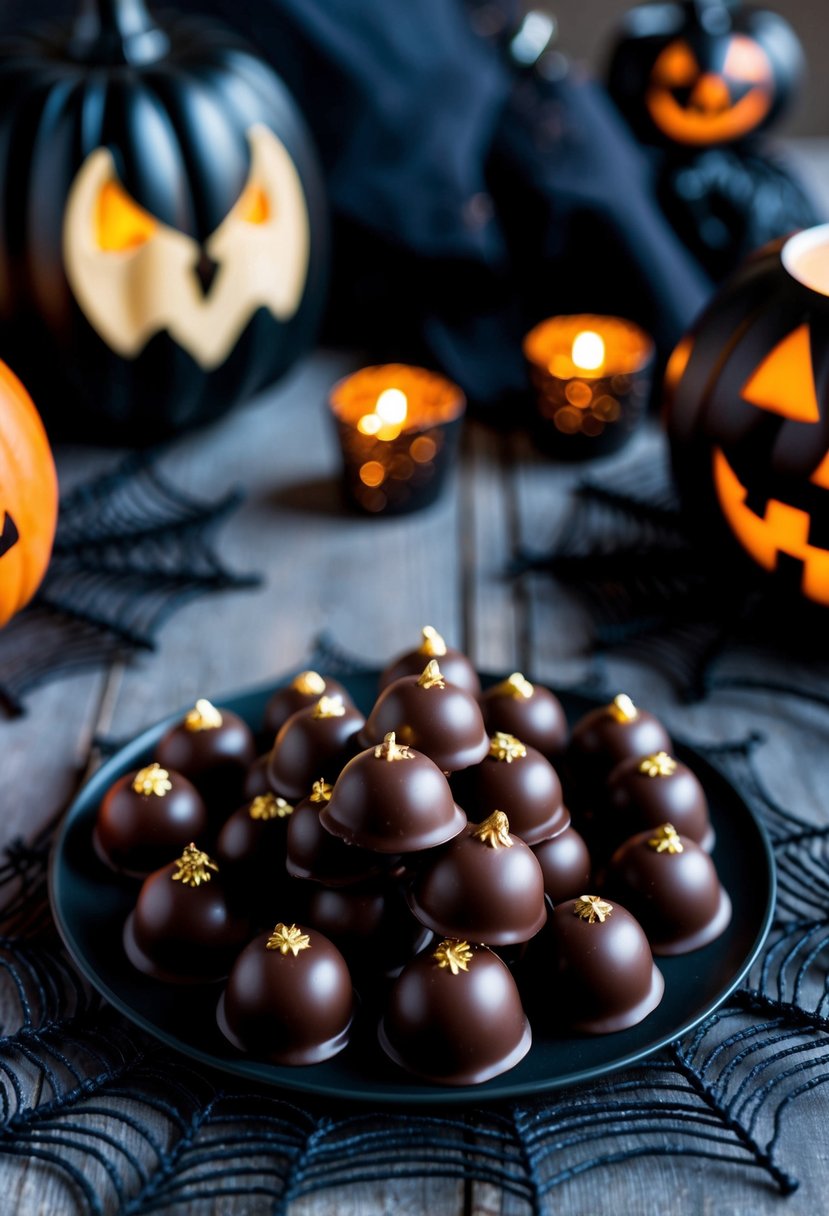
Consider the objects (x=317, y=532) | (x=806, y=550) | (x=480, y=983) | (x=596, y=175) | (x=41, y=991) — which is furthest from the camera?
(x=596, y=175)

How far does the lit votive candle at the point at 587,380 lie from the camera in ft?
4.67

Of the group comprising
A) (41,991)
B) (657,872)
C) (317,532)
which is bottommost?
(317,532)

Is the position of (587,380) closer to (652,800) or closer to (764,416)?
(764,416)

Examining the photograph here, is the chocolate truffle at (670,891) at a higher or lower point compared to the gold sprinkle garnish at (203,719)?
higher

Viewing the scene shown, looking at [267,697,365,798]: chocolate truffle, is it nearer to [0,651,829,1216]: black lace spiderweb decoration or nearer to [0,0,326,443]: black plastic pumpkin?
[0,651,829,1216]: black lace spiderweb decoration

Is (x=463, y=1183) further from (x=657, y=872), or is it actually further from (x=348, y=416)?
(x=348, y=416)

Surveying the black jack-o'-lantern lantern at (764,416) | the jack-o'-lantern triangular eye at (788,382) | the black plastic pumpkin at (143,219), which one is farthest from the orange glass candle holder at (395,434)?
the jack-o'-lantern triangular eye at (788,382)

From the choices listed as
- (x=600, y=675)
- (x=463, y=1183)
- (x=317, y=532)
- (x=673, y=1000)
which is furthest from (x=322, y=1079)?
(x=317, y=532)

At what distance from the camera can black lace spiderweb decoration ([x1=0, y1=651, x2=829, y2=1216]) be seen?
687 millimetres

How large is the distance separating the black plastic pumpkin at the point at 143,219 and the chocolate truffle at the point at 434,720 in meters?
0.76

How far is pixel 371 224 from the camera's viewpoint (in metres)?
1.64

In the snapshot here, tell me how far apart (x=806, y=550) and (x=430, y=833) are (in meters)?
0.51

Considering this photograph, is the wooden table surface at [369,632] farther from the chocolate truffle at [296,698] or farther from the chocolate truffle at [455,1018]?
the chocolate truffle at [296,698]

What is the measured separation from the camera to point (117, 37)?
136 centimetres
